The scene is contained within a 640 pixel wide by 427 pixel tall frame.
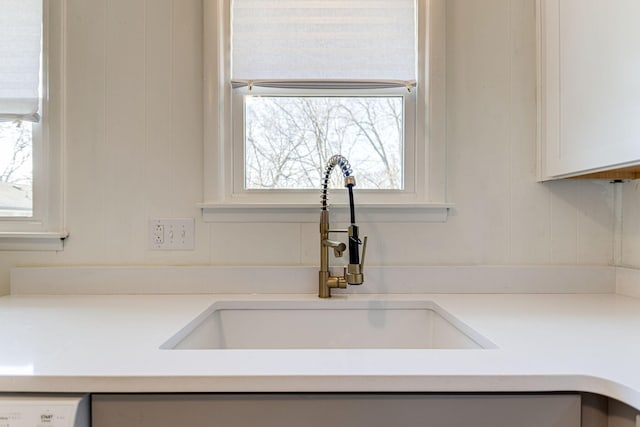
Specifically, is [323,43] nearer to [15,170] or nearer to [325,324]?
[325,324]

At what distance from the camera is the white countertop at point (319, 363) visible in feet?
2.10

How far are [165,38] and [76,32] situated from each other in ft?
0.99

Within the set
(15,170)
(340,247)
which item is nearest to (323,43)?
(340,247)

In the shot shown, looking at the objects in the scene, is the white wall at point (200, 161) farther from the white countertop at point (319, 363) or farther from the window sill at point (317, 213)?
the white countertop at point (319, 363)

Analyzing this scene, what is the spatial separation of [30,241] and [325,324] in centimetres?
103

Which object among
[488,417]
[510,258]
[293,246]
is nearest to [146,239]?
[293,246]

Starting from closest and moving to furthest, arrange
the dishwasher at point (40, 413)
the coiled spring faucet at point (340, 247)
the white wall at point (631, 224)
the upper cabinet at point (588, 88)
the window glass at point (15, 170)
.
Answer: the dishwasher at point (40, 413)
the upper cabinet at point (588, 88)
the coiled spring faucet at point (340, 247)
the white wall at point (631, 224)
the window glass at point (15, 170)

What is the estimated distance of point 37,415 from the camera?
2.08 feet

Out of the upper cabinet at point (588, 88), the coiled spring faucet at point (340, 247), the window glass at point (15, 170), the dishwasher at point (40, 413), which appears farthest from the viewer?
the window glass at point (15, 170)

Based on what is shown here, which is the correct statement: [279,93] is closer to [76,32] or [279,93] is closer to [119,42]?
[119,42]

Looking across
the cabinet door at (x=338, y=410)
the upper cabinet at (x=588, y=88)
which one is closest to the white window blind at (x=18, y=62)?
the cabinet door at (x=338, y=410)

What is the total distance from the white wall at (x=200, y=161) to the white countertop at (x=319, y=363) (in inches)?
15.9

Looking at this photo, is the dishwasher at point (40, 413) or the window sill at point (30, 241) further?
the window sill at point (30, 241)

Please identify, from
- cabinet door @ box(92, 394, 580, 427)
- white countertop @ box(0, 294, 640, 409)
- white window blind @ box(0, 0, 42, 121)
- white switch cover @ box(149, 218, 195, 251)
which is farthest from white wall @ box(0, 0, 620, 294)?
cabinet door @ box(92, 394, 580, 427)
